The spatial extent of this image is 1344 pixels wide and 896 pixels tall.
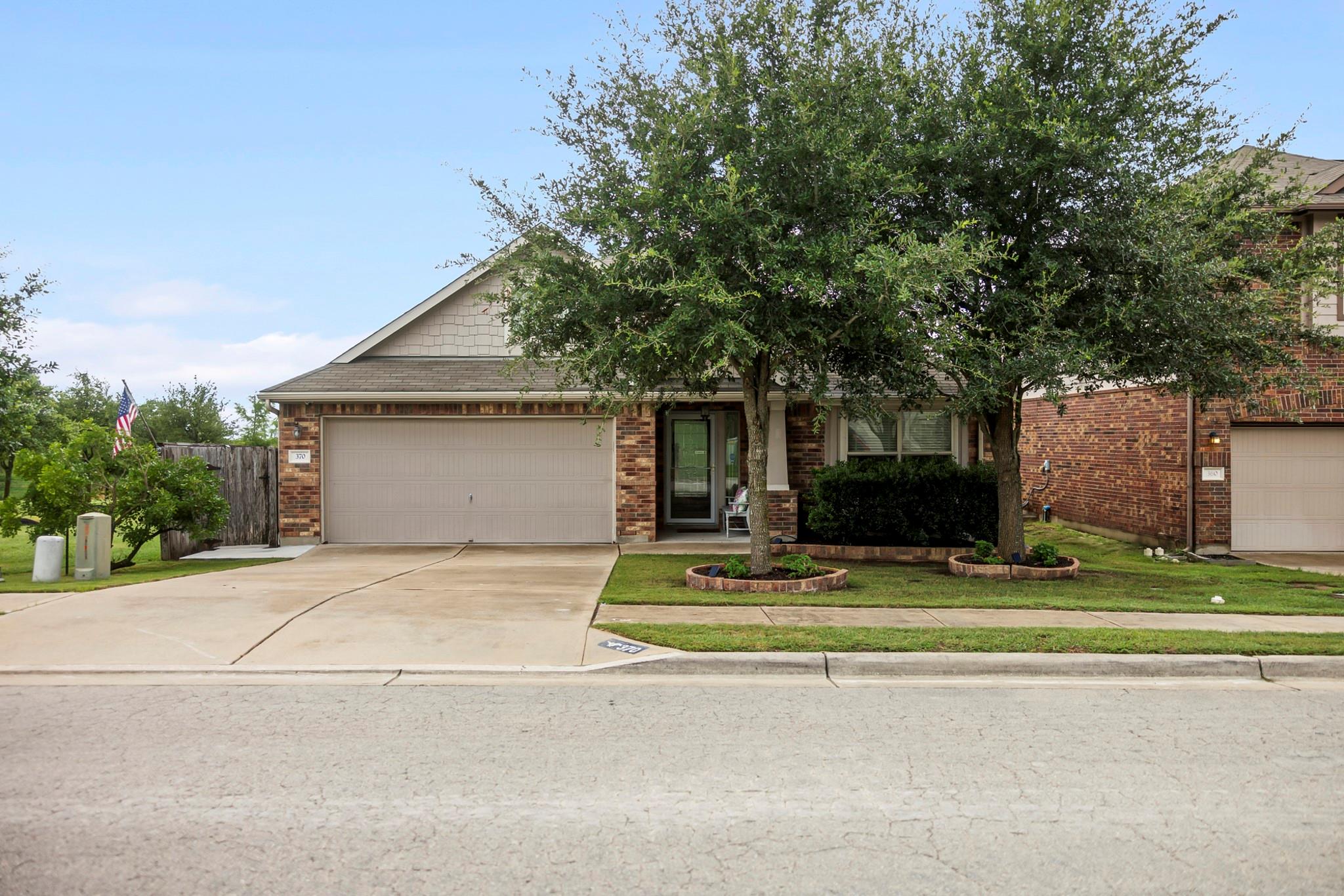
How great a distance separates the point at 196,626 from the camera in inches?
320

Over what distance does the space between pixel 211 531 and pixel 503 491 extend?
176 inches

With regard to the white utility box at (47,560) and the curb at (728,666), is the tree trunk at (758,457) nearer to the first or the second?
the curb at (728,666)

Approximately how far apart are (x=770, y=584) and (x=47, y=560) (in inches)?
353

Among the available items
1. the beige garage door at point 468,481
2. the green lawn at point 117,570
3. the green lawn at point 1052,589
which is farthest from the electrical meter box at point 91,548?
the green lawn at point 1052,589

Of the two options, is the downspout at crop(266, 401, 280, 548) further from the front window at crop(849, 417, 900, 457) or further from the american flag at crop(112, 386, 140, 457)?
the front window at crop(849, 417, 900, 457)

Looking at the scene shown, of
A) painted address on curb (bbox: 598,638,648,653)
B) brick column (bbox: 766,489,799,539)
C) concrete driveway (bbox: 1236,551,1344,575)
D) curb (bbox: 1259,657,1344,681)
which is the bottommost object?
concrete driveway (bbox: 1236,551,1344,575)

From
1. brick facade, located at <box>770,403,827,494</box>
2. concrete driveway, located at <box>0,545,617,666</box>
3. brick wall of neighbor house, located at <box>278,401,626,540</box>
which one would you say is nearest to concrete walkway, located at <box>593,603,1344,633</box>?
concrete driveway, located at <box>0,545,617,666</box>

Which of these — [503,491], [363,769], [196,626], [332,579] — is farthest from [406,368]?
[363,769]

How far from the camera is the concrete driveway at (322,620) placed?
7.20m

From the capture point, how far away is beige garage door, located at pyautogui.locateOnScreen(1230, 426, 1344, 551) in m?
15.3

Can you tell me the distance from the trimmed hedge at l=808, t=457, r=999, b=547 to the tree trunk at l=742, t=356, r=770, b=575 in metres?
3.36

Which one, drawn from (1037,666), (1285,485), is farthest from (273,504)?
(1285,485)

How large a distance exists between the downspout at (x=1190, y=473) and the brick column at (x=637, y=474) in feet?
28.4

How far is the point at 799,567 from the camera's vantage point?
10781mm
